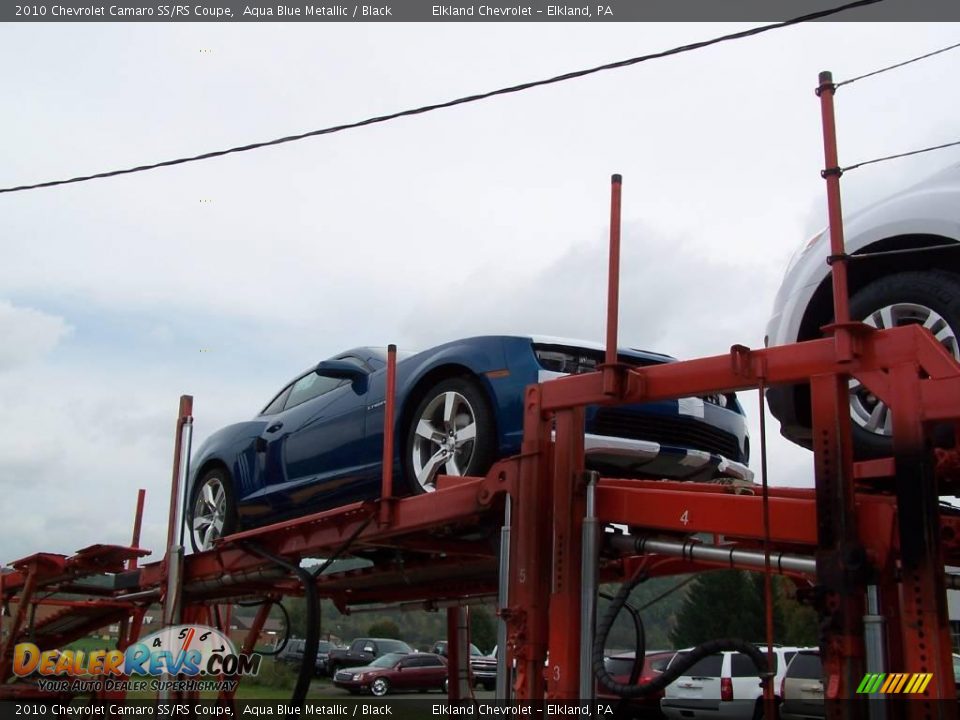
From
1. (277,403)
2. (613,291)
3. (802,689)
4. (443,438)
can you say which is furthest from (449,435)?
(802,689)

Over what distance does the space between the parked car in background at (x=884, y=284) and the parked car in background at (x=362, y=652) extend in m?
21.5

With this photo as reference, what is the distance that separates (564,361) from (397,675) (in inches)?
695

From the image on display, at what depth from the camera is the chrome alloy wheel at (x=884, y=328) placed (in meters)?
4.00

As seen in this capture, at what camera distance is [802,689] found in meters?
9.89

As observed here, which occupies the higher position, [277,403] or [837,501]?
[277,403]

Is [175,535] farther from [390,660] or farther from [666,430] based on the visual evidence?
[390,660]

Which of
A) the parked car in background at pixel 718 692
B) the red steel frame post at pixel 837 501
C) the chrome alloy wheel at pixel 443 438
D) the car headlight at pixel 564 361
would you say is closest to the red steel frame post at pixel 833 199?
the red steel frame post at pixel 837 501

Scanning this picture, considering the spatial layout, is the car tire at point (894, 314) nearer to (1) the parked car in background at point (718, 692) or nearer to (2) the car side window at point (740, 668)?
(1) the parked car in background at point (718, 692)

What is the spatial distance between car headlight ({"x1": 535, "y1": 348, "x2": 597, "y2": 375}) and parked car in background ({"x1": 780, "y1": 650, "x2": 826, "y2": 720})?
204 inches

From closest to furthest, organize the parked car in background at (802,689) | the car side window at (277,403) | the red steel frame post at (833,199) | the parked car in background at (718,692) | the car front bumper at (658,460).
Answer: the red steel frame post at (833,199)
the car front bumper at (658,460)
the car side window at (277,403)
the parked car in background at (802,689)
the parked car in background at (718,692)

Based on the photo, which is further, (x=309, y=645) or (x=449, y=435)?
(x=449, y=435)

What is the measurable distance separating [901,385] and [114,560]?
5960 millimetres

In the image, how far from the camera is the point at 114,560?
24.3 feet

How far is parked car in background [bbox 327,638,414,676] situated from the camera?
2512cm
